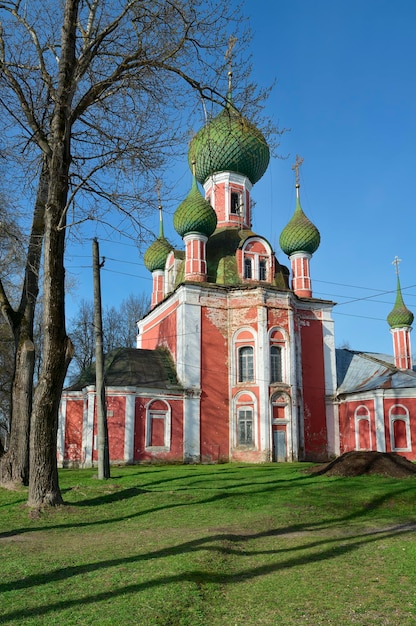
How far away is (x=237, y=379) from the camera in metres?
23.0

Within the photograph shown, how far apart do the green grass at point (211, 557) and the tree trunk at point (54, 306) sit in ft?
2.03

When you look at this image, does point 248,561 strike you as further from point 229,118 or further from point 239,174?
point 239,174

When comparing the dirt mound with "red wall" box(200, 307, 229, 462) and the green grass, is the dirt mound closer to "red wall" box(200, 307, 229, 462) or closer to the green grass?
the green grass

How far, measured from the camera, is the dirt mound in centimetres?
1385

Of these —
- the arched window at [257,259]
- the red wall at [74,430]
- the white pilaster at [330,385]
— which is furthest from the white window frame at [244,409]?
the red wall at [74,430]

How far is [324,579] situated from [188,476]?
10243 millimetres

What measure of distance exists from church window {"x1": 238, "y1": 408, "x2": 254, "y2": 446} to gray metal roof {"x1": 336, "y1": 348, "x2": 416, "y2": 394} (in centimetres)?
477

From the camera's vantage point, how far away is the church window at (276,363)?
22953 millimetres

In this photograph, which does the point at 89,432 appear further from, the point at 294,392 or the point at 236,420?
the point at 294,392

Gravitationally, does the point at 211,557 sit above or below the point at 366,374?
below

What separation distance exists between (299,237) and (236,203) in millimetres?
3979

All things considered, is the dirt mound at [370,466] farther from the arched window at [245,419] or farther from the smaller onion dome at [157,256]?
the smaller onion dome at [157,256]

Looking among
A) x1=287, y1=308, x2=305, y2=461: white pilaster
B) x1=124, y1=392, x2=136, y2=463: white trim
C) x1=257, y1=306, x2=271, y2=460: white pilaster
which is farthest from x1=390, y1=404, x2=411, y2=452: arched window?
x1=124, y1=392, x2=136, y2=463: white trim

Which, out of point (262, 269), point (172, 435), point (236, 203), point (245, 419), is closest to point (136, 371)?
point (172, 435)
